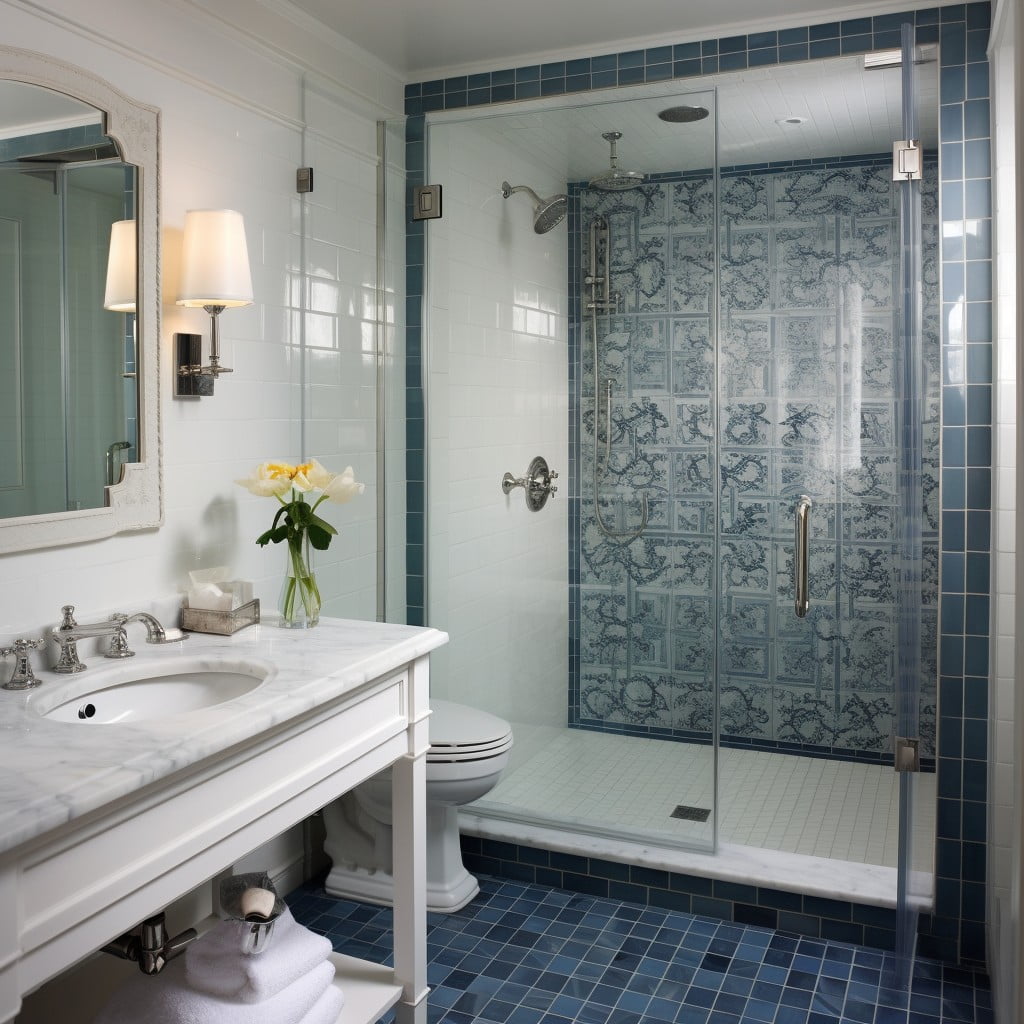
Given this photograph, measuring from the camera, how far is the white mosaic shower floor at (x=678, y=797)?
282 cm

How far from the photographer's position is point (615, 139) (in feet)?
8.80

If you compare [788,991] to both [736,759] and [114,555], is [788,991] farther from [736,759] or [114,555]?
[114,555]

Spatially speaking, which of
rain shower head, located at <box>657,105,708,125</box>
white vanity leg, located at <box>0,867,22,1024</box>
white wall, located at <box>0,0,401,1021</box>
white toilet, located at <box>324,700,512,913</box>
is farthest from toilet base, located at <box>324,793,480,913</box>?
rain shower head, located at <box>657,105,708,125</box>

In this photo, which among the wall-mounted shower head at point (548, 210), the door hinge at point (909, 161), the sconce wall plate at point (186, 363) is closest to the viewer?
the sconce wall plate at point (186, 363)

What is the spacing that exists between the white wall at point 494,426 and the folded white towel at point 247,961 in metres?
1.19

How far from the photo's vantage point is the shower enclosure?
265 centimetres

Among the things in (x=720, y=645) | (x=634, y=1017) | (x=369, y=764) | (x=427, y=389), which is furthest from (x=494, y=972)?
(x=427, y=389)

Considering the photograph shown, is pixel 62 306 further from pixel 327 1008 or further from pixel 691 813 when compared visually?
pixel 691 813

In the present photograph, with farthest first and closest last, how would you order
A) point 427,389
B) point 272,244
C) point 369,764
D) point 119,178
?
point 427,389
point 272,244
point 119,178
point 369,764

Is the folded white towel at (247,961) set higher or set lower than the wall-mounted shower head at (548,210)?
lower

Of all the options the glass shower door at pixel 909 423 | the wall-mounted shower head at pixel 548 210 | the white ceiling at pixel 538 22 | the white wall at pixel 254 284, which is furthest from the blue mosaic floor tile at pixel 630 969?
the white ceiling at pixel 538 22

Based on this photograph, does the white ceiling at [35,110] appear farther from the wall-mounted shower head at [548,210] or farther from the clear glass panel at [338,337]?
the wall-mounted shower head at [548,210]

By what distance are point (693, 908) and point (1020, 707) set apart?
1.43 meters

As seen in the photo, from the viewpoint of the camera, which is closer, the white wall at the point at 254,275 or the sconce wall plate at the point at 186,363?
the white wall at the point at 254,275
